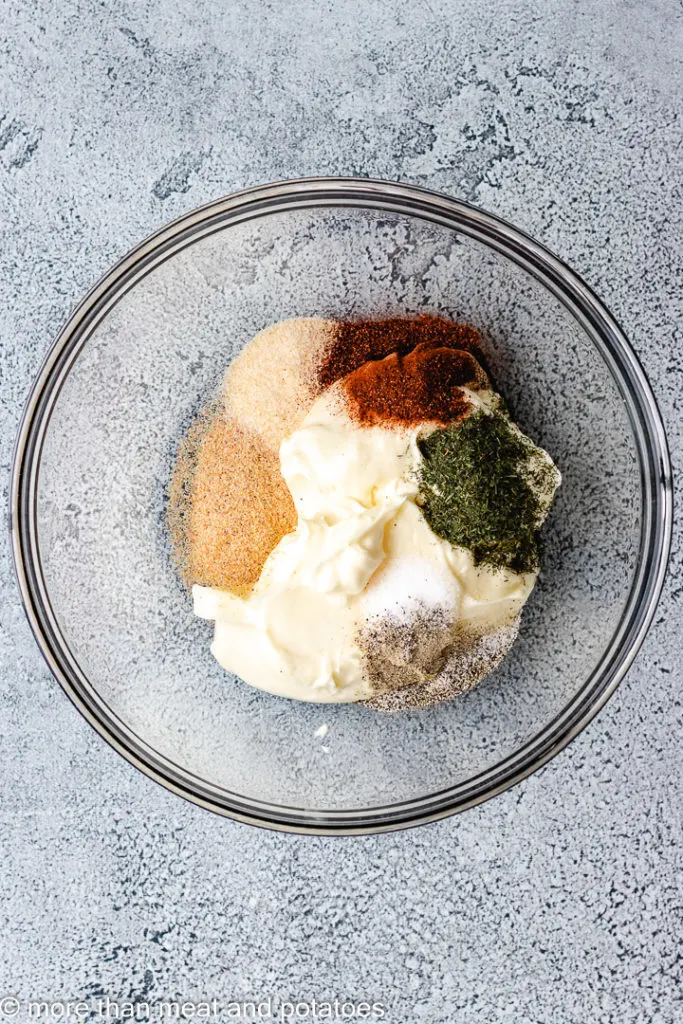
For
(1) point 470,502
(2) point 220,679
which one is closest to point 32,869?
(2) point 220,679

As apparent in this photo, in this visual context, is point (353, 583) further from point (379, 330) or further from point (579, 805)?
point (579, 805)

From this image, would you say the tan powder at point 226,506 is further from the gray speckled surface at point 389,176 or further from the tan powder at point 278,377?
the gray speckled surface at point 389,176

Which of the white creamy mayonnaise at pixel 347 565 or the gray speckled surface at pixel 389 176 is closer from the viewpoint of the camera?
the white creamy mayonnaise at pixel 347 565

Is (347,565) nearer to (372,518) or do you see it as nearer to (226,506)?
(372,518)

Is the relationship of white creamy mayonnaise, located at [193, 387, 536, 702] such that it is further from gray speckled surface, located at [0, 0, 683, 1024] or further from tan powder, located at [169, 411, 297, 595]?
gray speckled surface, located at [0, 0, 683, 1024]

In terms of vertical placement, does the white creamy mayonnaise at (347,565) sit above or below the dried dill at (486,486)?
below

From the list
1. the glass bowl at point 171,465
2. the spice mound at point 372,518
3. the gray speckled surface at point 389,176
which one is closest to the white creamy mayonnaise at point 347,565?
the spice mound at point 372,518

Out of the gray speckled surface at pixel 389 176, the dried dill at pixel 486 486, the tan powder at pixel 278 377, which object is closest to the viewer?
the dried dill at pixel 486 486

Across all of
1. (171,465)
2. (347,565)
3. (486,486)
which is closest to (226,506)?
(171,465)
